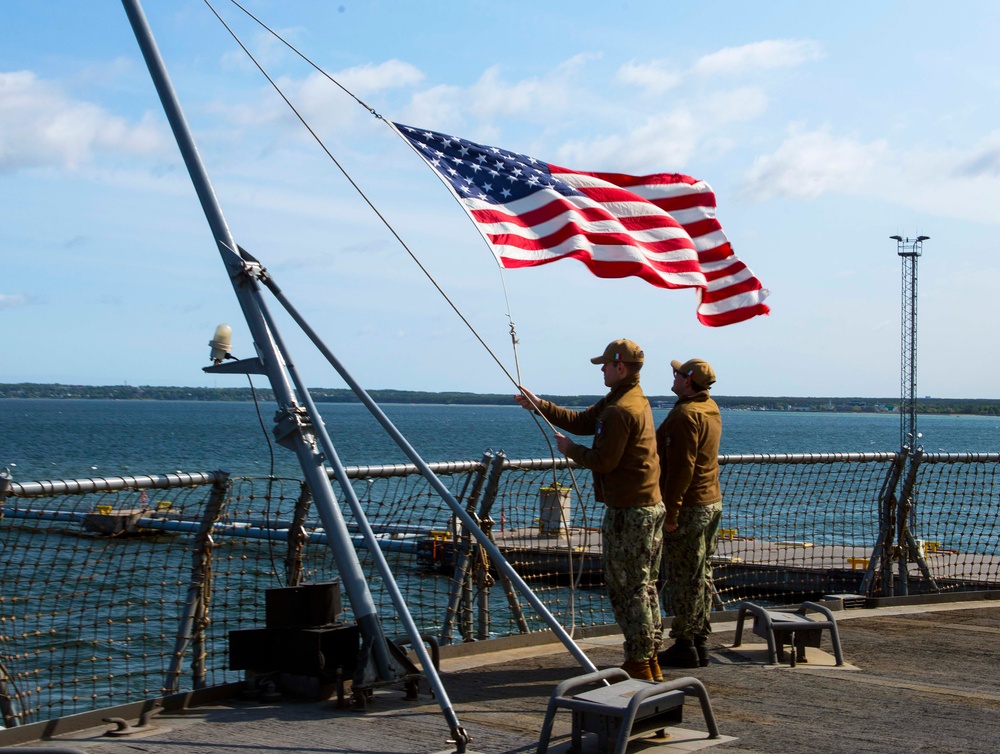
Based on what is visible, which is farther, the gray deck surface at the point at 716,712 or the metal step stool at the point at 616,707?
the gray deck surface at the point at 716,712

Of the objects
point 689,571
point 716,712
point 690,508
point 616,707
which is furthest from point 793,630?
point 616,707

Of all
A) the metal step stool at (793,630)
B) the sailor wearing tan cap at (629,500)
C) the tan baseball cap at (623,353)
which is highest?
the tan baseball cap at (623,353)

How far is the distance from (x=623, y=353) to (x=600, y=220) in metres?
1.11

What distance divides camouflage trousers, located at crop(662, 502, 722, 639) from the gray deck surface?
283 millimetres

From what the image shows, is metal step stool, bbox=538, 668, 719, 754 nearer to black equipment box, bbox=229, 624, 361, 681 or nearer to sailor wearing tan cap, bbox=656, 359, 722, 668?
black equipment box, bbox=229, 624, 361, 681

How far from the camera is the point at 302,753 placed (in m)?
5.11

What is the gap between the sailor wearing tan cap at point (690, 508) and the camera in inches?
277

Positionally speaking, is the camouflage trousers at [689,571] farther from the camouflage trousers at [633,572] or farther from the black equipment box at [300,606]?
the black equipment box at [300,606]

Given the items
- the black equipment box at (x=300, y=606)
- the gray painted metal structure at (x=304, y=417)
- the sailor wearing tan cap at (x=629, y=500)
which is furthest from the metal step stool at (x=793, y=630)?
the black equipment box at (x=300, y=606)

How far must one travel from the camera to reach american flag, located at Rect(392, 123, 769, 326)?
6941 mm

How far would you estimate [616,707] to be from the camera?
16.2 feet

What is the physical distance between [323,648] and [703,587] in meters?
2.48

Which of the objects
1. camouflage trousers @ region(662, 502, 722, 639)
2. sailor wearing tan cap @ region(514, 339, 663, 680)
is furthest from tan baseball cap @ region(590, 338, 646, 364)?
camouflage trousers @ region(662, 502, 722, 639)

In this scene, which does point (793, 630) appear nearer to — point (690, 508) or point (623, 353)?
point (690, 508)
